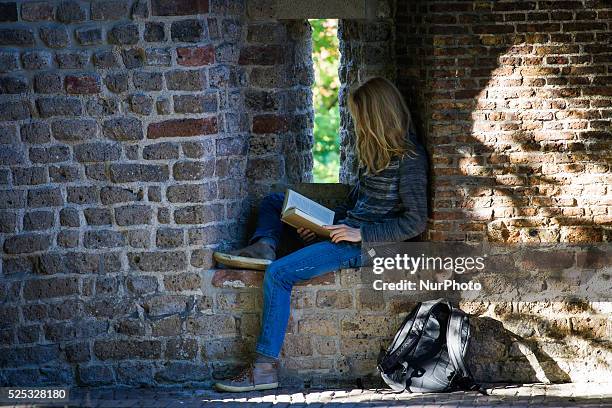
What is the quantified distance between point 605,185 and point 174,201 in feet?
8.55

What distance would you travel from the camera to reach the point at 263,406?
252 inches

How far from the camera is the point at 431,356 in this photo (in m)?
6.60

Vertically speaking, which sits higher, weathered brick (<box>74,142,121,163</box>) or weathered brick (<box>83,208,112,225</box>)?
weathered brick (<box>74,142,121,163</box>)

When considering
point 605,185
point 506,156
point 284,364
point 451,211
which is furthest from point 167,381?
point 605,185

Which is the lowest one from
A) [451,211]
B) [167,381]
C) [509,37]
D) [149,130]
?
[167,381]

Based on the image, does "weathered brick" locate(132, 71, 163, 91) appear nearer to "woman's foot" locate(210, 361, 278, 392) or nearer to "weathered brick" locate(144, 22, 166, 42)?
"weathered brick" locate(144, 22, 166, 42)

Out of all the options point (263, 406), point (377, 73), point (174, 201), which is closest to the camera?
point (263, 406)

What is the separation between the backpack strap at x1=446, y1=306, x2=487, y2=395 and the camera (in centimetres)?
655

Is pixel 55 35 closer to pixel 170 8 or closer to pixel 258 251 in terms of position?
pixel 170 8

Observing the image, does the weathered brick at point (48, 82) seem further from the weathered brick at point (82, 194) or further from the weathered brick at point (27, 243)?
the weathered brick at point (27, 243)

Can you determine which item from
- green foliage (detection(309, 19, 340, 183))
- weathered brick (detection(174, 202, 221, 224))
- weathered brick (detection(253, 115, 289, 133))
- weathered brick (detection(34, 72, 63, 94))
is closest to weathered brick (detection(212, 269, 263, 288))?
weathered brick (detection(174, 202, 221, 224))

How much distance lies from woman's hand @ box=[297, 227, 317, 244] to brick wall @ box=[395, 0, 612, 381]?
754 mm

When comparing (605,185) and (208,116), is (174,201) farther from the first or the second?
(605,185)

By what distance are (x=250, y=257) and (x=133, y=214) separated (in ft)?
2.49
